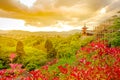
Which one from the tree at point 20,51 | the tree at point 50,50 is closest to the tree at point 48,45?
the tree at point 50,50

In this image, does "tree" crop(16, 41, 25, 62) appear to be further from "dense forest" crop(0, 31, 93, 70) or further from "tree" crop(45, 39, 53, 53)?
"tree" crop(45, 39, 53, 53)

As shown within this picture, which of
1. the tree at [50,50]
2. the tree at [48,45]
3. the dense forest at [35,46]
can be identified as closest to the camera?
the dense forest at [35,46]

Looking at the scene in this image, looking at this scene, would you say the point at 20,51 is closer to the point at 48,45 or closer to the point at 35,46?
the point at 35,46

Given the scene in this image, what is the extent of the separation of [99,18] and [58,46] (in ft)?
6.92

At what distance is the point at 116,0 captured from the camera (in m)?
10.7

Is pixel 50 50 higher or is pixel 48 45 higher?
pixel 48 45

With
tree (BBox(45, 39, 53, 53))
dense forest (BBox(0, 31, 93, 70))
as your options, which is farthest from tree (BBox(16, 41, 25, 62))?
tree (BBox(45, 39, 53, 53))

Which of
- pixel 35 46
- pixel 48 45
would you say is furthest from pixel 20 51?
pixel 48 45

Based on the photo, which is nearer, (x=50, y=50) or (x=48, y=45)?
(x=50, y=50)

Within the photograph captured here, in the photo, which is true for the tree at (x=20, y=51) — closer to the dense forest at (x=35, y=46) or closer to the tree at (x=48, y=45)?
the dense forest at (x=35, y=46)

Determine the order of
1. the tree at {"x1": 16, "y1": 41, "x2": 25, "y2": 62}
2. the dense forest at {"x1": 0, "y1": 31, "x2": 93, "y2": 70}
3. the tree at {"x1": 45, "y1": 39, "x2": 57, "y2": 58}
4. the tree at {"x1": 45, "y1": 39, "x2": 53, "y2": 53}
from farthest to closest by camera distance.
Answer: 1. the tree at {"x1": 45, "y1": 39, "x2": 53, "y2": 53}
2. the tree at {"x1": 45, "y1": 39, "x2": 57, "y2": 58}
3. the tree at {"x1": 16, "y1": 41, "x2": 25, "y2": 62}
4. the dense forest at {"x1": 0, "y1": 31, "x2": 93, "y2": 70}

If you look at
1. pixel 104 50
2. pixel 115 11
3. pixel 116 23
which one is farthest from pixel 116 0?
pixel 104 50

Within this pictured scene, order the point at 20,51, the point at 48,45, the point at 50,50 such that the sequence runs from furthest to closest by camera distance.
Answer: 1. the point at 48,45
2. the point at 50,50
3. the point at 20,51

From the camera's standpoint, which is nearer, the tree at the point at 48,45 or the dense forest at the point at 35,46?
the dense forest at the point at 35,46
